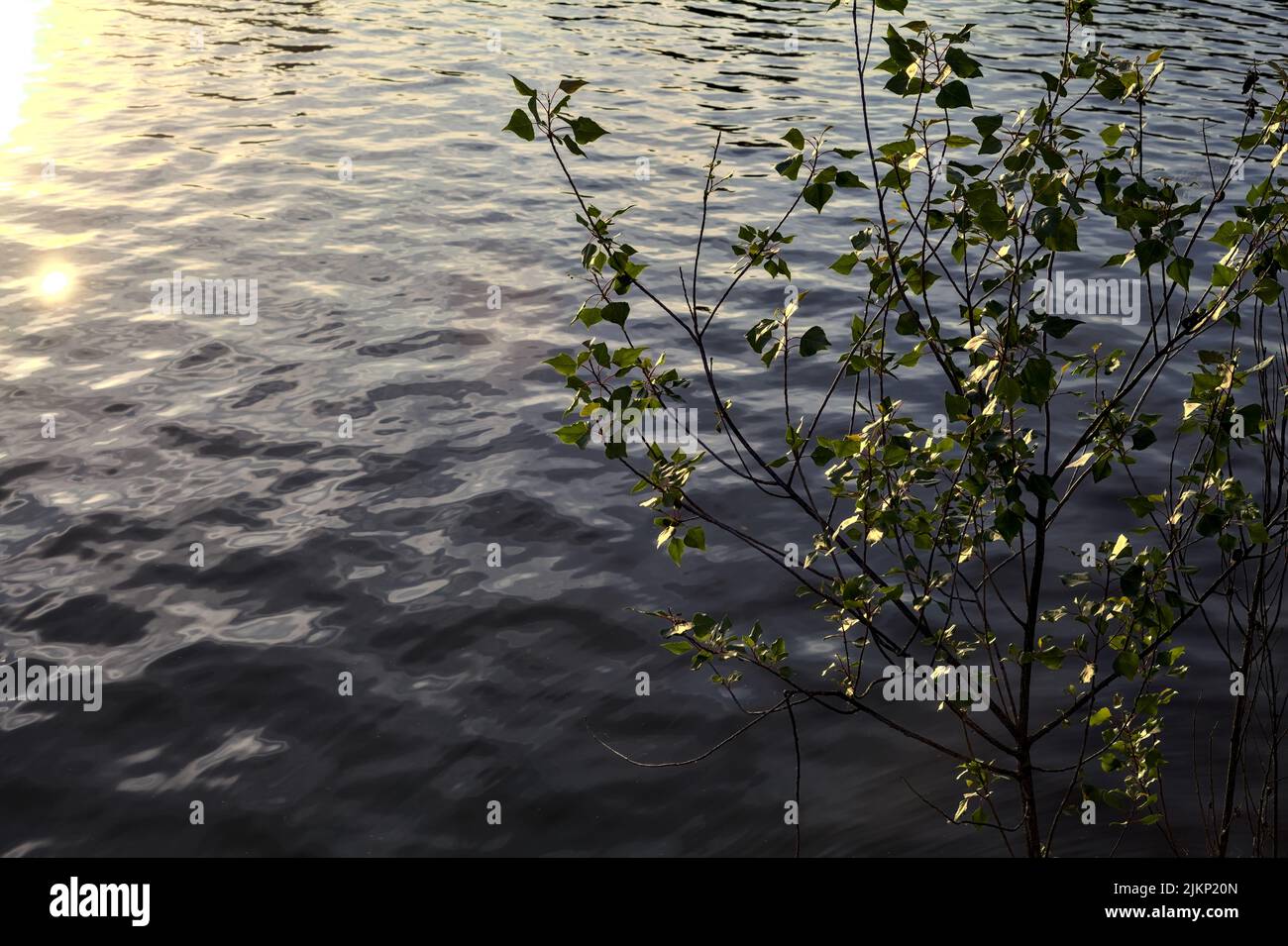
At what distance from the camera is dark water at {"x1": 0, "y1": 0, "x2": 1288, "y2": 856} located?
5551 millimetres

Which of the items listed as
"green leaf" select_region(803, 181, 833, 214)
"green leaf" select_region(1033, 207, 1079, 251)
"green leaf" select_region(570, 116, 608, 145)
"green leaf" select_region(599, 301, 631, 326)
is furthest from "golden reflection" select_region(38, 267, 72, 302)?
"green leaf" select_region(1033, 207, 1079, 251)

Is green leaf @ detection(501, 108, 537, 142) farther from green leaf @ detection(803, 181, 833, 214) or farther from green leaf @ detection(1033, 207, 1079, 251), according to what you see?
green leaf @ detection(1033, 207, 1079, 251)

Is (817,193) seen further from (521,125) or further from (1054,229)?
(521,125)

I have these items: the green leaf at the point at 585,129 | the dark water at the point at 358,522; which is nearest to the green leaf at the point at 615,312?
the green leaf at the point at 585,129

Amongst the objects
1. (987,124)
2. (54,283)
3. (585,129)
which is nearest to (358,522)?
(585,129)

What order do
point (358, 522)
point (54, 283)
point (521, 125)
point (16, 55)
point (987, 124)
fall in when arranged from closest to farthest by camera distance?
point (521, 125), point (987, 124), point (358, 522), point (54, 283), point (16, 55)

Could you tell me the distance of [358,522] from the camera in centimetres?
776

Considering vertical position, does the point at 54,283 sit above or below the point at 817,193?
below

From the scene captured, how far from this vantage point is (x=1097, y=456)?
367 centimetres
